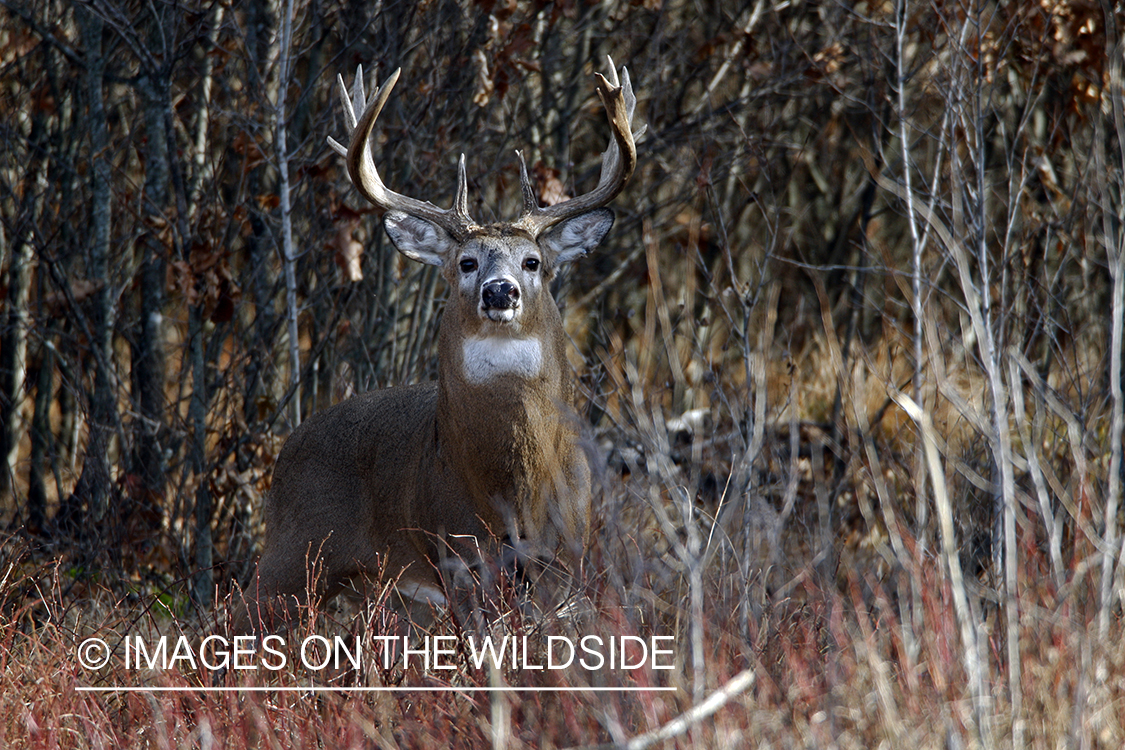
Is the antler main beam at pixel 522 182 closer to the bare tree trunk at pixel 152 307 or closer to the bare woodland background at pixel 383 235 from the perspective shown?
the bare woodland background at pixel 383 235

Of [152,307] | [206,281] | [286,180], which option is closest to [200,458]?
[206,281]

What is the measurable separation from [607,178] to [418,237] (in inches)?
33.4

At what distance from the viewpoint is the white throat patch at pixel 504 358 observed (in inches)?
205

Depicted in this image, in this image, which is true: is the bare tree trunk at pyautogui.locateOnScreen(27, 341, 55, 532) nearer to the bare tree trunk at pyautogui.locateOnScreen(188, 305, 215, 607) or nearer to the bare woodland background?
the bare woodland background

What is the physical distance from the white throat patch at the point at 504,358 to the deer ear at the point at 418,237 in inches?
27.9

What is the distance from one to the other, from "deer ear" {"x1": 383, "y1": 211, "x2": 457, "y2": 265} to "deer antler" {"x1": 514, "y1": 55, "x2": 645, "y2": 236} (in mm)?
370

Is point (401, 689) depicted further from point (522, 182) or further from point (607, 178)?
point (607, 178)

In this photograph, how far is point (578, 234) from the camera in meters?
5.88

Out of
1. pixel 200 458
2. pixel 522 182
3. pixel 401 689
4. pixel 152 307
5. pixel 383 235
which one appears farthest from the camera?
pixel 383 235

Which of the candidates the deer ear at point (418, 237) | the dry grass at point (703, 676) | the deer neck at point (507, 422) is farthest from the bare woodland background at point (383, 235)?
the dry grass at point (703, 676)

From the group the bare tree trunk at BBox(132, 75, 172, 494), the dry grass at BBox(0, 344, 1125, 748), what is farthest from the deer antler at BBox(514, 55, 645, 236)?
the bare tree trunk at BBox(132, 75, 172, 494)

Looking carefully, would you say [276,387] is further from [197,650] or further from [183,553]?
[197,650]

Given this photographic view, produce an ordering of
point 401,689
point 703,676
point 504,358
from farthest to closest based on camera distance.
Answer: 1. point 504,358
2. point 401,689
3. point 703,676

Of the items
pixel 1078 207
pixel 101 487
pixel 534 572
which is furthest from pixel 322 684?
pixel 1078 207
